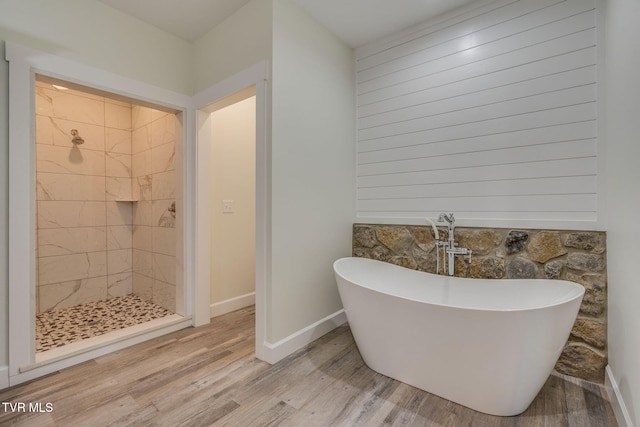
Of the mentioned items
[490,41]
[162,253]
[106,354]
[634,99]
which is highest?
[490,41]

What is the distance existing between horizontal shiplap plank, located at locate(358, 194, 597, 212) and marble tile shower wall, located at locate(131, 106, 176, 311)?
6.72 ft

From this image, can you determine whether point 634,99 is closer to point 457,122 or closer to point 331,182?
point 457,122

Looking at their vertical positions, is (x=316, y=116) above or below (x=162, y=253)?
above

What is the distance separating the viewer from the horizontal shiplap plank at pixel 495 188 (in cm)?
181

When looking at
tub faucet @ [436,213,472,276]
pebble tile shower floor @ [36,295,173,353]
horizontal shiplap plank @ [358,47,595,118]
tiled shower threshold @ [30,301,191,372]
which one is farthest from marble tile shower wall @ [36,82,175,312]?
tub faucet @ [436,213,472,276]

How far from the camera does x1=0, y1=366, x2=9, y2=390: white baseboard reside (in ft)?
5.50

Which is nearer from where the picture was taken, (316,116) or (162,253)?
(316,116)

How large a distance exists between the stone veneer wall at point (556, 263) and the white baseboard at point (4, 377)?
277cm

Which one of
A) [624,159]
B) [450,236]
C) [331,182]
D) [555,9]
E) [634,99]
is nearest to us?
[634,99]

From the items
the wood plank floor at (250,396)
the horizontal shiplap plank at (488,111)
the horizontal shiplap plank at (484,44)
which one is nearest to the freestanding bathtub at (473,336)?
the wood plank floor at (250,396)

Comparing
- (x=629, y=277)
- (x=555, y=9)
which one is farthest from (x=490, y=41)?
(x=629, y=277)

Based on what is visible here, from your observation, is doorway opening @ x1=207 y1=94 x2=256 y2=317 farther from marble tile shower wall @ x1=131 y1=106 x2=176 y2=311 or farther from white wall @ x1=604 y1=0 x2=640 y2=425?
white wall @ x1=604 y1=0 x2=640 y2=425

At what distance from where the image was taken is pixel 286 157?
82.2 inches

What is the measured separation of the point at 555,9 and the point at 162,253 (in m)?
3.72
